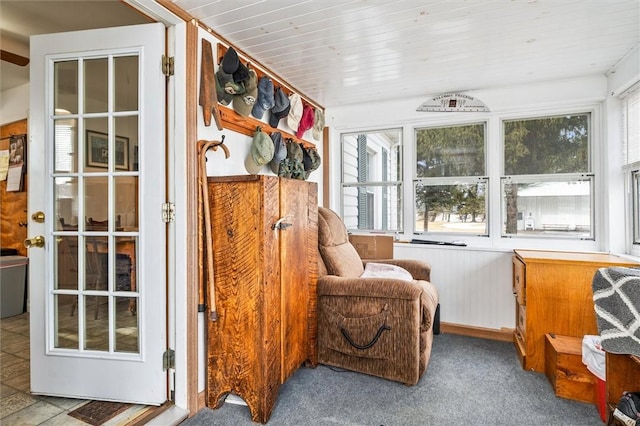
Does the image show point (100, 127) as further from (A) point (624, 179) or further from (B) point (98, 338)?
(A) point (624, 179)

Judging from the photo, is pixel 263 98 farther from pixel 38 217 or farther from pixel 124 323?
pixel 124 323

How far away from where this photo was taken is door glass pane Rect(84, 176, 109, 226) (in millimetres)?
1833

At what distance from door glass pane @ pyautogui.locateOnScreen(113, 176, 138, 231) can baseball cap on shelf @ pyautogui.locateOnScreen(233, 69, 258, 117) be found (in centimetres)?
79

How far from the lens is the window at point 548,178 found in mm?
2861

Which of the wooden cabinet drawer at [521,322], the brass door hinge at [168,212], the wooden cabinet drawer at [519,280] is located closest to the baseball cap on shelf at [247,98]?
the brass door hinge at [168,212]

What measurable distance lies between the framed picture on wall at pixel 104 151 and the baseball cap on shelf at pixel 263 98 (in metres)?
0.92

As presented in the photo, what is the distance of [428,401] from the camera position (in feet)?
6.37

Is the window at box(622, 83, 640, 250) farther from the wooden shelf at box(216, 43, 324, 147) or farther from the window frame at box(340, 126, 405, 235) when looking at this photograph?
the wooden shelf at box(216, 43, 324, 147)

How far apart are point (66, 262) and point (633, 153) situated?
391 centimetres

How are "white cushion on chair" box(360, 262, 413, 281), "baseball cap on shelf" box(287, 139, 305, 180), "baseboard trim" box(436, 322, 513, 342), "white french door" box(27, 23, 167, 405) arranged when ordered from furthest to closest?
"baseboard trim" box(436, 322, 513, 342) → "baseball cap on shelf" box(287, 139, 305, 180) → "white cushion on chair" box(360, 262, 413, 281) → "white french door" box(27, 23, 167, 405)

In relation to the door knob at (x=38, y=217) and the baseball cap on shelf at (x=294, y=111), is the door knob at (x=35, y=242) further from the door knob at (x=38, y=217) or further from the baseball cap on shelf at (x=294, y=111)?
the baseball cap on shelf at (x=294, y=111)

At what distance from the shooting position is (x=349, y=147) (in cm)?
379

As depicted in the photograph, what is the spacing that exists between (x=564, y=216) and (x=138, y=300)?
11.1ft

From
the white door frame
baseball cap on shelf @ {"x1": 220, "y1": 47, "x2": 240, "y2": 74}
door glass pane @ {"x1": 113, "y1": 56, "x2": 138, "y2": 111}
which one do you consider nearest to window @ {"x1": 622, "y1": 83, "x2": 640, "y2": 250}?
baseball cap on shelf @ {"x1": 220, "y1": 47, "x2": 240, "y2": 74}
